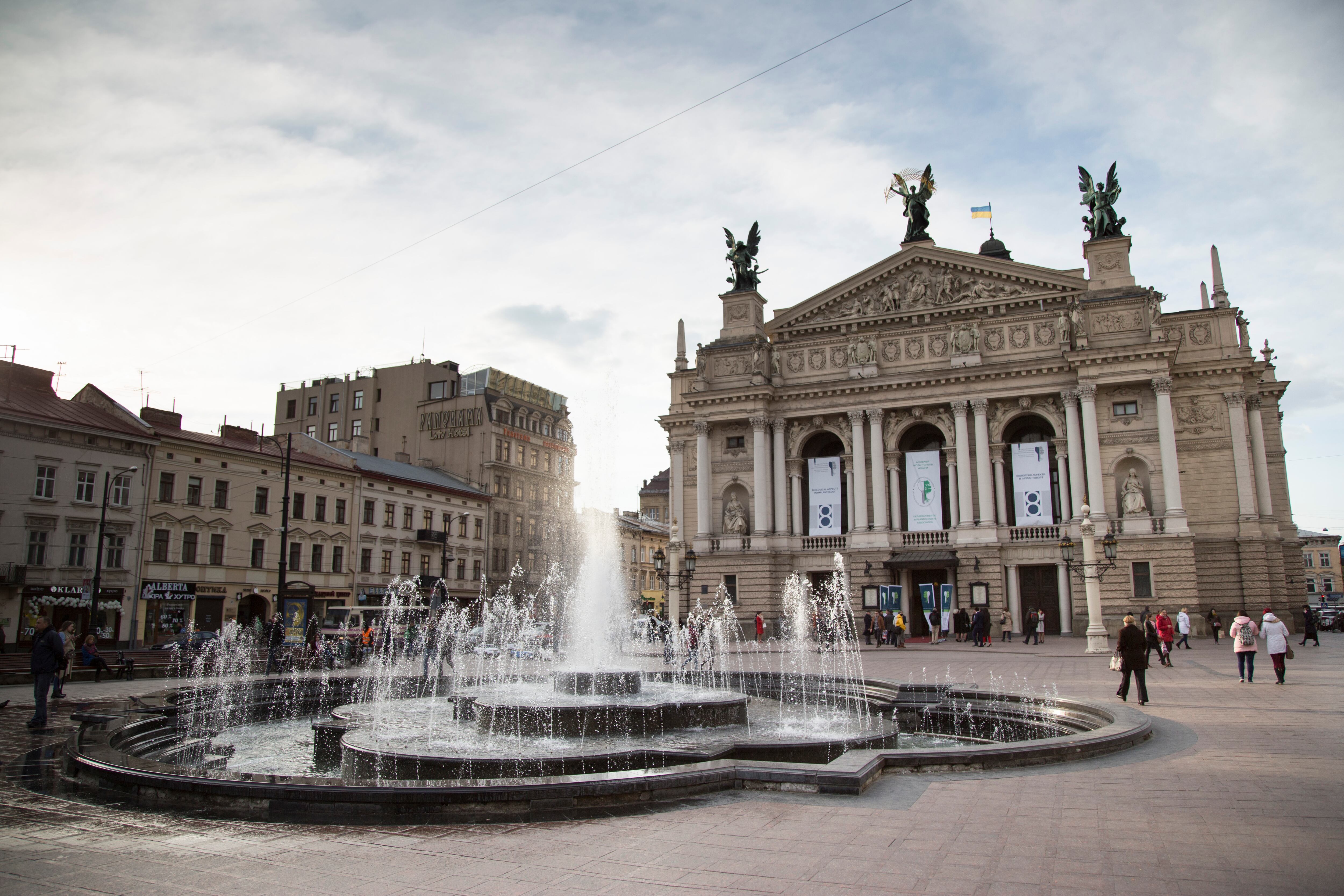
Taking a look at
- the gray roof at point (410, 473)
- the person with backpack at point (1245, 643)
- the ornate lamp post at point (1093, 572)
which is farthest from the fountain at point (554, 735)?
the gray roof at point (410, 473)

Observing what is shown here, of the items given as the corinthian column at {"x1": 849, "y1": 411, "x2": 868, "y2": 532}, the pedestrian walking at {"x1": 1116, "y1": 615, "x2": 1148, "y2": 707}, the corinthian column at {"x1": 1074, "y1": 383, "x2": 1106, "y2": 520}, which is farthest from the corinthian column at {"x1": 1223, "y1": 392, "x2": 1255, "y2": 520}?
the pedestrian walking at {"x1": 1116, "y1": 615, "x2": 1148, "y2": 707}

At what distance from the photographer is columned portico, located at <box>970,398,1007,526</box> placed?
43531 mm

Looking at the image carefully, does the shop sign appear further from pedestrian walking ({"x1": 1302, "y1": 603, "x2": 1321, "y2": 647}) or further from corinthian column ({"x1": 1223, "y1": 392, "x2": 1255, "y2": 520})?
corinthian column ({"x1": 1223, "y1": 392, "x2": 1255, "y2": 520})

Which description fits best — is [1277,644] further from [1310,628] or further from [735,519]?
[735,519]

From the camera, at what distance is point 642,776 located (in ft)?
26.6

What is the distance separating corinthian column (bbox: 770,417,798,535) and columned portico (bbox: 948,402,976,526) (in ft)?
29.4

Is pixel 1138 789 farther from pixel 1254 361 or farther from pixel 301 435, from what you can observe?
pixel 301 435

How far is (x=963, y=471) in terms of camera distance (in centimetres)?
4428

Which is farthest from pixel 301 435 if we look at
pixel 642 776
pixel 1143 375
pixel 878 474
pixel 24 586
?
pixel 642 776

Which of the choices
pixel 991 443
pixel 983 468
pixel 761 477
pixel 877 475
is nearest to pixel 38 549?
pixel 761 477

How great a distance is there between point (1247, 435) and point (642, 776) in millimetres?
44882

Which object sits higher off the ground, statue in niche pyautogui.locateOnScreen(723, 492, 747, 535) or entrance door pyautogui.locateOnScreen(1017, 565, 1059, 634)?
statue in niche pyautogui.locateOnScreen(723, 492, 747, 535)

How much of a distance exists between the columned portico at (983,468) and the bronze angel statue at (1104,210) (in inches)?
403

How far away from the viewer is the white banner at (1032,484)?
141 ft
